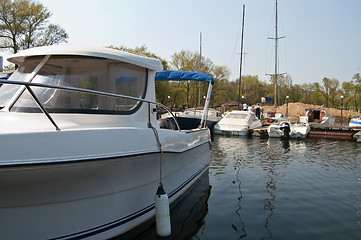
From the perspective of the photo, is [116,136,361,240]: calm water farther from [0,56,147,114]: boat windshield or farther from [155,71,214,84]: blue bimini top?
[155,71,214,84]: blue bimini top

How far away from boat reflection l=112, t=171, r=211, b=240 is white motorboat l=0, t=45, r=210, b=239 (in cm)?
14

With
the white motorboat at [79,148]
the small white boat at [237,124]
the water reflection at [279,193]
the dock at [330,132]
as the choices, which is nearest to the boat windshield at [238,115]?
the small white boat at [237,124]

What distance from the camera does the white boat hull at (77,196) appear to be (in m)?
2.51

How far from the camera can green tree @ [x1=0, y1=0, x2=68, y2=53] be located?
2783 cm

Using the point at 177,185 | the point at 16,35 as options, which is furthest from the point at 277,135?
the point at 16,35

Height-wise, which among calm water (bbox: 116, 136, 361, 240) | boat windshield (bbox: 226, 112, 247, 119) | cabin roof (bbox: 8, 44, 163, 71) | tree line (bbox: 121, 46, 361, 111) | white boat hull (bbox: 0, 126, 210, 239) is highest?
tree line (bbox: 121, 46, 361, 111)

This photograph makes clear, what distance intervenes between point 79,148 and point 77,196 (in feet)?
1.66

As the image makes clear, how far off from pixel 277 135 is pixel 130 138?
49.4ft

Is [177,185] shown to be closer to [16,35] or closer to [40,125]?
[40,125]

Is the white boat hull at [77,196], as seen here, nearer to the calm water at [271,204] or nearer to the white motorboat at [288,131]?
the calm water at [271,204]

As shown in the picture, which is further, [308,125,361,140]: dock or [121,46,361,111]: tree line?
[121,46,361,111]: tree line

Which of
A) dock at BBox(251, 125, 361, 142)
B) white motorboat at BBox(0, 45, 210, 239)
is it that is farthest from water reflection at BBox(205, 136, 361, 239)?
dock at BBox(251, 125, 361, 142)

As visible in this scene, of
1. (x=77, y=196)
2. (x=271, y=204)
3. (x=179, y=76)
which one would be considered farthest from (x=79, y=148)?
(x=179, y=76)

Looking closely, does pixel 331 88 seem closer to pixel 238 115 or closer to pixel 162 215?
pixel 238 115
